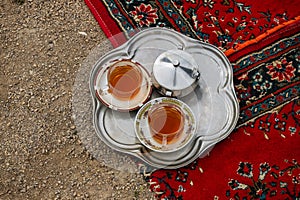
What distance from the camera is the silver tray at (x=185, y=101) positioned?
1.28 meters

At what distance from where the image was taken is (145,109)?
124 cm

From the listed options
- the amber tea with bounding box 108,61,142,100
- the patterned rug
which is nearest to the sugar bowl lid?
the amber tea with bounding box 108,61,142,100

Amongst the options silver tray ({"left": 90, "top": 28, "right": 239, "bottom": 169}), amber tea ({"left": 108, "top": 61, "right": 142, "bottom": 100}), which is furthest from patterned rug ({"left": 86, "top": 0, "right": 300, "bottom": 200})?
amber tea ({"left": 108, "top": 61, "right": 142, "bottom": 100})

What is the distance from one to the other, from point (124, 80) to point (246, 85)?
1.26 feet

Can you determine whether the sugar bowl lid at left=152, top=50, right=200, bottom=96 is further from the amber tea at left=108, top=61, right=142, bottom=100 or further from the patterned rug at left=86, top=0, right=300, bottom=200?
the patterned rug at left=86, top=0, right=300, bottom=200

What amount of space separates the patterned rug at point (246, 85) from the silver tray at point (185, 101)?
66 millimetres

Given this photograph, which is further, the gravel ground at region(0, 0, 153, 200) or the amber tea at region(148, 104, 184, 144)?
the gravel ground at region(0, 0, 153, 200)

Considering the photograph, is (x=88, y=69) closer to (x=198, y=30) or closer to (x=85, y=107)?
(x=85, y=107)

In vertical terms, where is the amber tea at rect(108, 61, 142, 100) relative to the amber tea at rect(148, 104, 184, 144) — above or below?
above

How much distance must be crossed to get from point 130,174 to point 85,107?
0.78ft

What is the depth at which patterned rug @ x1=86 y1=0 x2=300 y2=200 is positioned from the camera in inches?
52.4

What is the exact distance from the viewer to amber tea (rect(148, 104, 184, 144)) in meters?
1.21

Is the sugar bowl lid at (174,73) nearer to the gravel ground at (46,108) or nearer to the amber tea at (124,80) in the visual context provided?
the amber tea at (124,80)

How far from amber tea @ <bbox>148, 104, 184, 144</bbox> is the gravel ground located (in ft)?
0.62
